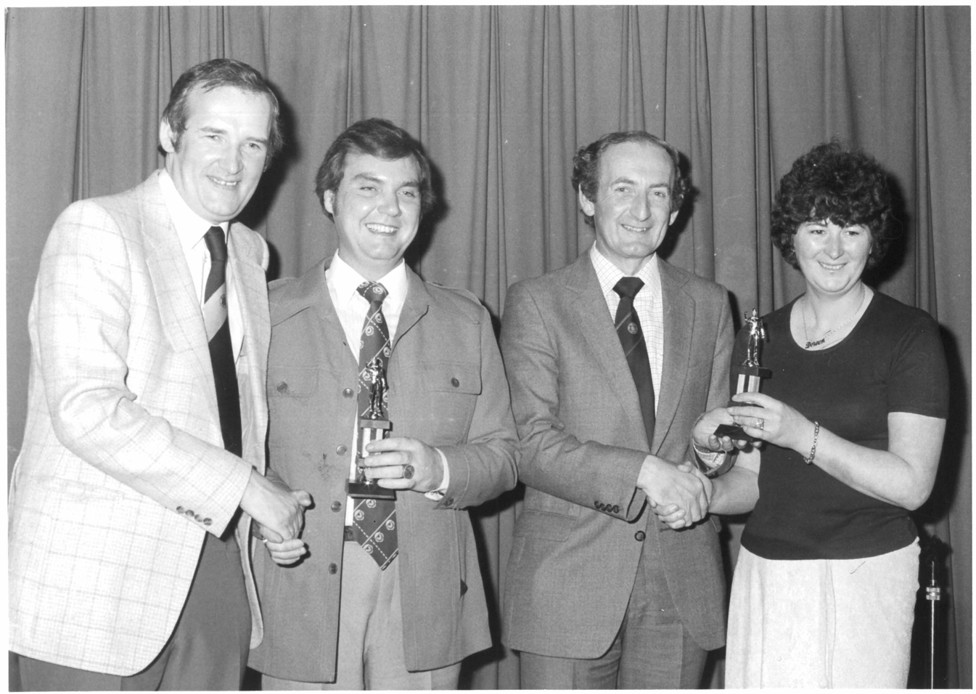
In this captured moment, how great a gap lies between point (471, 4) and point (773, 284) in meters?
1.45

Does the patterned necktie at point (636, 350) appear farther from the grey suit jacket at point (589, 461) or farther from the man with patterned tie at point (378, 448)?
the man with patterned tie at point (378, 448)

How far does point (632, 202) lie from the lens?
2.47 m

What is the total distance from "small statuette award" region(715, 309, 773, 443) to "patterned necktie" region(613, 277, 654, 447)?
0.21 m

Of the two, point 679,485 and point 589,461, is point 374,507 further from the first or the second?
A: point 679,485

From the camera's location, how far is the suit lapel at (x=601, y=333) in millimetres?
2348

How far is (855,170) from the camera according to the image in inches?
89.7

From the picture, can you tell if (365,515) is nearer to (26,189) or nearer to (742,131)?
(26,189)

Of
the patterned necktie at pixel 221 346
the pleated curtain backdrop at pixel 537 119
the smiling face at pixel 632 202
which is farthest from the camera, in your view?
the pleated curtain backdrop at pixel 537 119

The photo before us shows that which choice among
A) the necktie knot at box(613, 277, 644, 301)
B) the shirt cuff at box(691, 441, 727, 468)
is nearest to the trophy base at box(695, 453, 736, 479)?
the shirt cuff at box(691, 441, 727, 468)

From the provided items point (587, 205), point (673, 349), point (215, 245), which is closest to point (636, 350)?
point (673, 349)

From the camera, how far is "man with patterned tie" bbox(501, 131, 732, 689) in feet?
7.46

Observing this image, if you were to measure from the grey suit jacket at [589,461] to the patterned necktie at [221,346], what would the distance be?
0.74 meters

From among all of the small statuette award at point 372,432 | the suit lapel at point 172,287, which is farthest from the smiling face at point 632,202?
the suit lapel at point 172,287

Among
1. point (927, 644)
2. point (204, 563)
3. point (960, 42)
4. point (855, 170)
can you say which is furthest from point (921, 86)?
point (204, 563)
